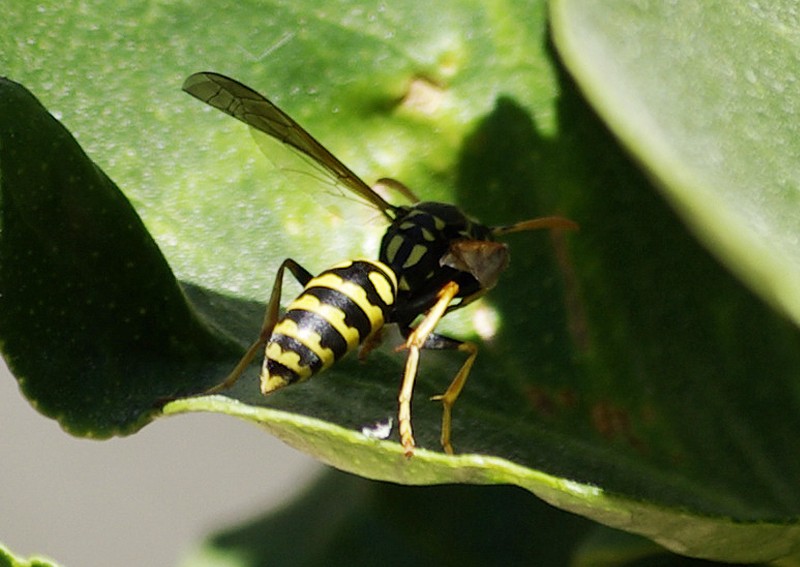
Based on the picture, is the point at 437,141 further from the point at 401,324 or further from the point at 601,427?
the point at 601,427

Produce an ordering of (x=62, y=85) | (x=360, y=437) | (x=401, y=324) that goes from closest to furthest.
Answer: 1. (x=360, y=437)
2. (x=62, y=85)
3. (x=401, y=324)

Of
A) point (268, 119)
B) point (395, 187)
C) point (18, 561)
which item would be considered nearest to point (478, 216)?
point (395, 187)

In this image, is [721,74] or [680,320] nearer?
[721,74]

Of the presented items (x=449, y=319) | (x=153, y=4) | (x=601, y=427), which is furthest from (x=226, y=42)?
(x=601, y=427)

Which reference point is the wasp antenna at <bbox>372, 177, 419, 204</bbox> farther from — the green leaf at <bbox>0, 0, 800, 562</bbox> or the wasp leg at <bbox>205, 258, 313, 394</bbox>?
the wasp leg at <bbox>205, 258, 313, 394</bbox>

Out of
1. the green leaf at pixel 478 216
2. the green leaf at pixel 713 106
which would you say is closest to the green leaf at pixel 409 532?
the green leaf at pixel 478 216

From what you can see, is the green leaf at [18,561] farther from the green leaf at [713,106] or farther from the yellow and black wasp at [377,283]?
the green leaf at [713,106]

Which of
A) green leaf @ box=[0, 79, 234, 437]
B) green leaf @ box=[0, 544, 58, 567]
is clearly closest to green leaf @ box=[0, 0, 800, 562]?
green leaf @ box=[0, 79, 234, 437]

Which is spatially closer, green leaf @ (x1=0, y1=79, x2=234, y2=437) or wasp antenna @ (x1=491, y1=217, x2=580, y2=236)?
green leaf @ (x1=0, y1=79, x2=234, y2=437)
